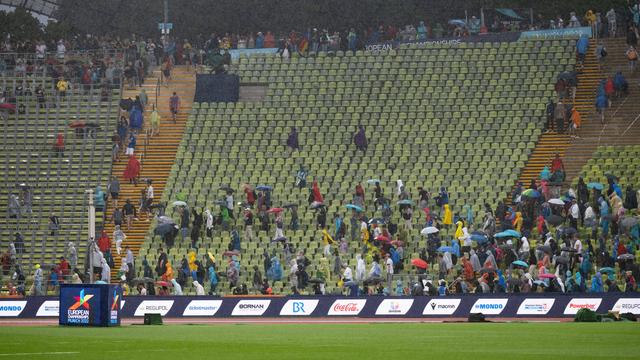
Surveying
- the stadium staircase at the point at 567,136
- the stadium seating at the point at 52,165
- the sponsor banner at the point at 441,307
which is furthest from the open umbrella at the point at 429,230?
the stadium seating at the point at 52,165

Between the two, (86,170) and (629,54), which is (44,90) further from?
(629,54)

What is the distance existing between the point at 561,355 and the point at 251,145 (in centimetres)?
3966

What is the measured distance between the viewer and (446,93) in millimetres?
61312

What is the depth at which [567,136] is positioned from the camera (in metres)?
58.3

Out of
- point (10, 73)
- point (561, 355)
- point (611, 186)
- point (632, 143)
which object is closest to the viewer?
point (561, 355)

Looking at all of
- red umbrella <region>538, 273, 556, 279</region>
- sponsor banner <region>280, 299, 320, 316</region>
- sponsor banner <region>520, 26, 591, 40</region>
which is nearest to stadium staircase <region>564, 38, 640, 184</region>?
sponsor banner <region>520, 26, 591, 40</region>

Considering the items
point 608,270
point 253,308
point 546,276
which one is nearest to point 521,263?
point 546,276

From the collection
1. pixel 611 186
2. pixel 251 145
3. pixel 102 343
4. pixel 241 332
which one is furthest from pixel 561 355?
pixel 251 145

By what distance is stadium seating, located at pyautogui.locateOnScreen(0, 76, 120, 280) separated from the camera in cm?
5606

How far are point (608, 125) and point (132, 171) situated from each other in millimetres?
21690

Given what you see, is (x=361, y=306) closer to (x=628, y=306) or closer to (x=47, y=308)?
(x=628, y=306)

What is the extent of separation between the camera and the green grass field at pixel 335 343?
2219 cm

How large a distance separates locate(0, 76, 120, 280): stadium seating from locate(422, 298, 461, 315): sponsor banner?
1752cm

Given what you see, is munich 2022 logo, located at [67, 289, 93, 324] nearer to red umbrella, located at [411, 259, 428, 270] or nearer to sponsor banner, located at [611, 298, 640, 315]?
red umbrella, located at [411, 259, 428, 270]
